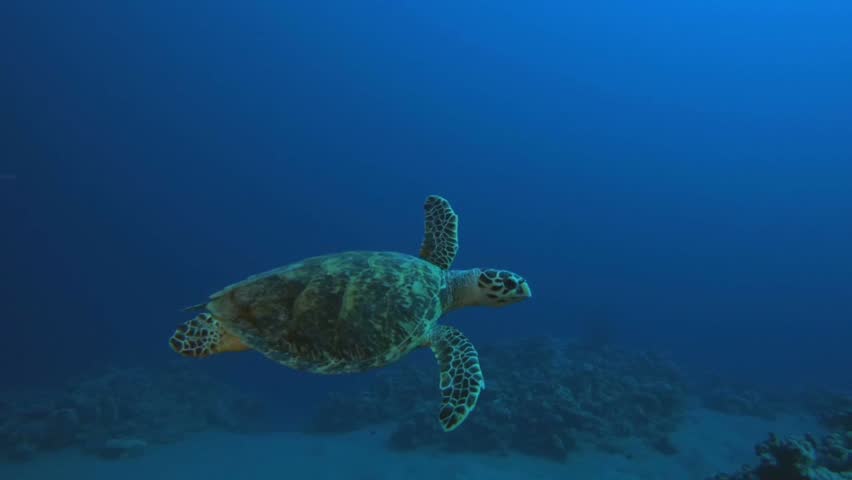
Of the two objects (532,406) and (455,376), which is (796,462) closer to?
(455,376)

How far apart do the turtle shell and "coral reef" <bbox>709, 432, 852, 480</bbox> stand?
4405mm

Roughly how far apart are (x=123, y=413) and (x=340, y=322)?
51.5ft

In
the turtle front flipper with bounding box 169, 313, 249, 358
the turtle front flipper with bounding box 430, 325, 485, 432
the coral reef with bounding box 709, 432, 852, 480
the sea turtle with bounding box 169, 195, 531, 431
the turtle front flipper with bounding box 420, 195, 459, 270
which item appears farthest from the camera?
the turtle front flipper with bounding box 420, 195, 459, 270

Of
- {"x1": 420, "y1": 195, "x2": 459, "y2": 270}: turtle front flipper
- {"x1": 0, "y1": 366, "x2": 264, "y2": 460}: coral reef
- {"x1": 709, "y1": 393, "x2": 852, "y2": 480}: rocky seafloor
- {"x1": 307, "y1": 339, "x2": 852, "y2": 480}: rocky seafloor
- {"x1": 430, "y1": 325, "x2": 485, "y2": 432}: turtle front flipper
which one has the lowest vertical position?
{"x1": 0, "y1": 366, "x2": 264, "y2": 460}: coral reef

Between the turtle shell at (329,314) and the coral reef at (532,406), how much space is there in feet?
25.0

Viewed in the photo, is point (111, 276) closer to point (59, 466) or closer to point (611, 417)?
point (59, 466)

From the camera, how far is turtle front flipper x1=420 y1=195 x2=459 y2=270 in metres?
5.50

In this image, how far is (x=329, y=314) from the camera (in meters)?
3.80

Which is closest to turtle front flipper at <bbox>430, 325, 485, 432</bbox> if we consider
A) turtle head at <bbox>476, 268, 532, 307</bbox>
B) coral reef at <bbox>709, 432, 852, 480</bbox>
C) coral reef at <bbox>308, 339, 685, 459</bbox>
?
turtle head at <bbox>476, 268, 532, 307</bbox>

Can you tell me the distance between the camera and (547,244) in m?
102

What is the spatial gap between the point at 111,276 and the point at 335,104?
8366 centimetres

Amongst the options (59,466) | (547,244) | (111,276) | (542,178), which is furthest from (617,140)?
(59,466)

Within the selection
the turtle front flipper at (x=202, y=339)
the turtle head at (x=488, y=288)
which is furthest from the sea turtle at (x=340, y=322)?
the turtle head at (x=488, y=288)

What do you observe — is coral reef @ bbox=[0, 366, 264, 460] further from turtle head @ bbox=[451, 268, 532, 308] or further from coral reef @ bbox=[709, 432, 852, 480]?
coral reef @ bbox=[709, 432, 852, 480]
